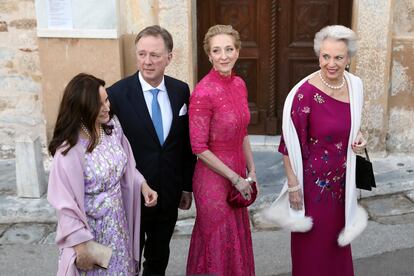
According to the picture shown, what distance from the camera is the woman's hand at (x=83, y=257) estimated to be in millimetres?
2795

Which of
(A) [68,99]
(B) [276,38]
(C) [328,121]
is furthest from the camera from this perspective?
(B) [276,38]

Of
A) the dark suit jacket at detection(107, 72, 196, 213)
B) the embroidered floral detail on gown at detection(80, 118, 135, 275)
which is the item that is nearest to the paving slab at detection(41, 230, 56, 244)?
the dark suit jacket at detection(107, 72, 196, 213)

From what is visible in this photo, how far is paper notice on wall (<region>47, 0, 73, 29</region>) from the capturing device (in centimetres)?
586

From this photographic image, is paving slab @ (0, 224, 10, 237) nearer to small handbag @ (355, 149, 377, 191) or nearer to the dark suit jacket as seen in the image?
the dark suit jacket

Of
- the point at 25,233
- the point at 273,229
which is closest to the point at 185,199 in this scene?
the point at 273,229

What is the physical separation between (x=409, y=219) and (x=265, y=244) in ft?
4.32

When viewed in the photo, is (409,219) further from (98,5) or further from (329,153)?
(98,5)

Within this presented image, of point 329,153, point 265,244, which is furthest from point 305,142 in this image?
point 265,244

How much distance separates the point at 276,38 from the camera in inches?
262

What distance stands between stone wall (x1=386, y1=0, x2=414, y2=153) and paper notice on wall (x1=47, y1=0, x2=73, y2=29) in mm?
3250

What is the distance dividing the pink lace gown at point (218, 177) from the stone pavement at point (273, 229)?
921mm

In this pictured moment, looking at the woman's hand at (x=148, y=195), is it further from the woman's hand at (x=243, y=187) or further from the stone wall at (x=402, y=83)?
the stone wall at (x=402, y=83)

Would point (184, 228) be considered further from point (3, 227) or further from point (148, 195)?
point (148, 195)

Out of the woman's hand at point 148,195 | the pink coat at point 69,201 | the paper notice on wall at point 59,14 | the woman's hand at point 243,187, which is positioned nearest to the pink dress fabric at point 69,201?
the pink coat at point 69,201
